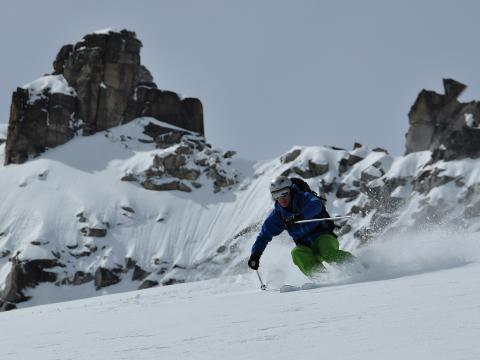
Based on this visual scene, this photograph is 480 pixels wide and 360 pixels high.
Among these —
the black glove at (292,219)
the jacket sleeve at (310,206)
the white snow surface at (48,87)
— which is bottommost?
the black glove at (292,219)

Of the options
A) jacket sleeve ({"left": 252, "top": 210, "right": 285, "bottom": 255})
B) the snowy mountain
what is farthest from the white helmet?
the snowy mountain

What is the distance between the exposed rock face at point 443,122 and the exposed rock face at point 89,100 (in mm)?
37569

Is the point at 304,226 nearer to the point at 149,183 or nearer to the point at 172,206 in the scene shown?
the point at 172,206

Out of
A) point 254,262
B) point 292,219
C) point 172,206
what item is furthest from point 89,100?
point 292,219

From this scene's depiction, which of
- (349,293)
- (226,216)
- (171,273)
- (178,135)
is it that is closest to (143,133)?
(178,135)

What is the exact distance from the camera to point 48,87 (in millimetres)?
92375

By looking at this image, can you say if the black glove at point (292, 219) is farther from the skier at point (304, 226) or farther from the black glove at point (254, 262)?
the black glove at point (254, 262)

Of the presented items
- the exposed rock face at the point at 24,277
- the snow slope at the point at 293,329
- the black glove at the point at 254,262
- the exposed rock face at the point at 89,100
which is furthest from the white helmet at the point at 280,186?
the exposed rock face at the point at 89,100

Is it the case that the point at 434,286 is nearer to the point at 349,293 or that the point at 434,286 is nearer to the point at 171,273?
the point at 349,293

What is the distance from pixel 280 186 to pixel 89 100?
89278 mm

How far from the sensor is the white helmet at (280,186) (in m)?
8.92

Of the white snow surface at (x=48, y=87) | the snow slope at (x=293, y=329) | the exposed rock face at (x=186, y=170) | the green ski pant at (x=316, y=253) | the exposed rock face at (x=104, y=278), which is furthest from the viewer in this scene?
the white snow surface at (x=48, y=87)

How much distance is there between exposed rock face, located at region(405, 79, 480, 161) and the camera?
6738 cm

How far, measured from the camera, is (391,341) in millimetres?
2986
